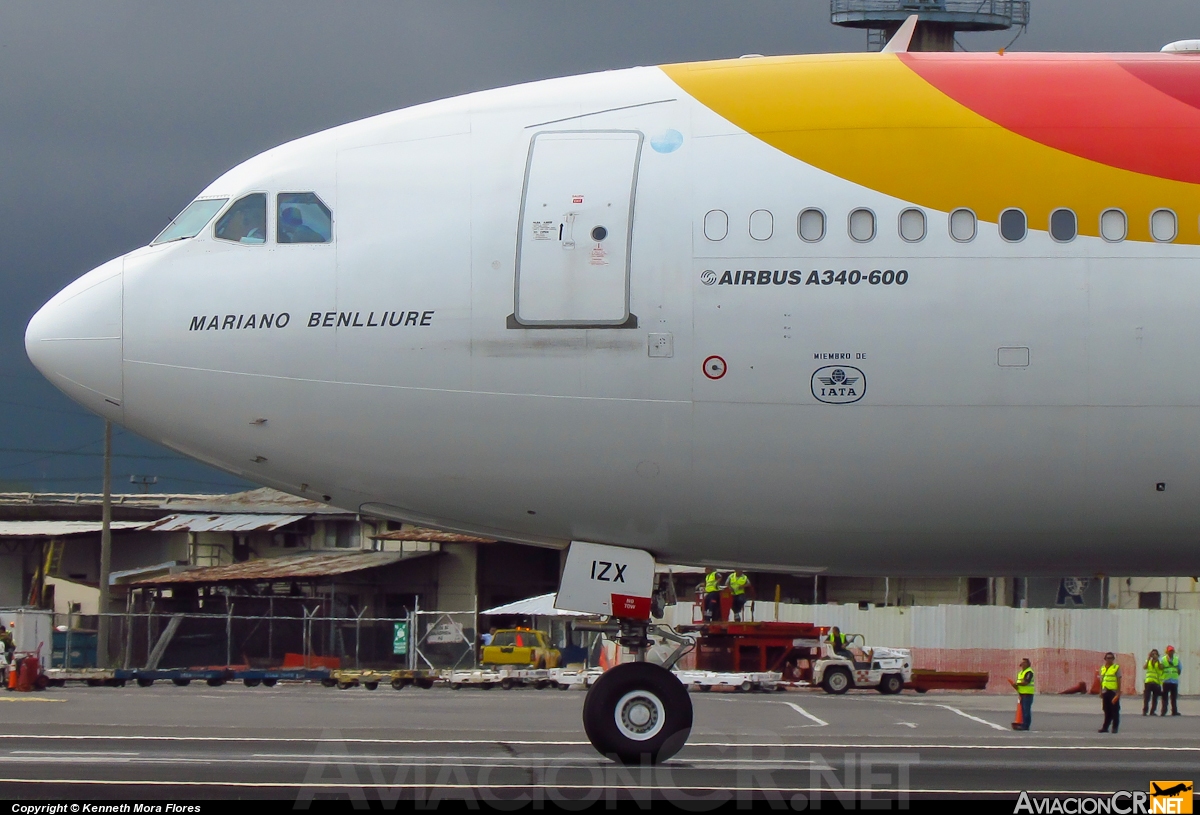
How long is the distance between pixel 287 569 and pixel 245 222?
3948 centimetres

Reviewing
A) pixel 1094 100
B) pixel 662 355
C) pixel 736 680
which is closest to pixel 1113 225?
pixel 1094 100

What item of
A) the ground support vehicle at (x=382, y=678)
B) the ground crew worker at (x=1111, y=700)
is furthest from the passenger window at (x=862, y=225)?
the ground support vehicle at (x=382, y=678)

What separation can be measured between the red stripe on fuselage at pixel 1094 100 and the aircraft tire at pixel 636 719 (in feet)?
16.8

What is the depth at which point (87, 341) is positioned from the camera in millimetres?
10961

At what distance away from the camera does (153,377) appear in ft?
35.8

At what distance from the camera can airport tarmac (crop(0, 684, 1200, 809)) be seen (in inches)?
432

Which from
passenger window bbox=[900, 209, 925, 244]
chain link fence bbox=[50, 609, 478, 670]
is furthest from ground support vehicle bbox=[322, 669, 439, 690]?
passenger window bbox=[900, 209, 925, 244]

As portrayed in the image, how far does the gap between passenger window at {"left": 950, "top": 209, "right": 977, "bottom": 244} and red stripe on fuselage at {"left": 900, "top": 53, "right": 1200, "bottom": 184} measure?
2.61 ft

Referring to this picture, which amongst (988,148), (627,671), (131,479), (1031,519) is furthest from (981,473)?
(131,479)

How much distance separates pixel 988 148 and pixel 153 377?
649cm

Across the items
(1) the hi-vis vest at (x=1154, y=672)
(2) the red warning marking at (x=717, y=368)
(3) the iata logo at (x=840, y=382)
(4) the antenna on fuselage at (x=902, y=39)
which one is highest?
(4) the antenna on fuselage at (x=902, y=39)

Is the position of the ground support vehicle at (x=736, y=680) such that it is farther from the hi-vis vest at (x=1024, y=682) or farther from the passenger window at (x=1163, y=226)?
the passenger window at (x=1163, y=226)

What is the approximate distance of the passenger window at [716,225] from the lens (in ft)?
34.6

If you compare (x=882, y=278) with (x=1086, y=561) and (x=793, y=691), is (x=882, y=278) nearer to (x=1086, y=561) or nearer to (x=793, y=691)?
(x=1086, y=561)
